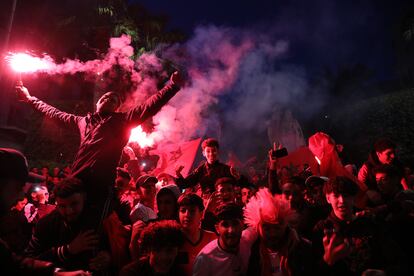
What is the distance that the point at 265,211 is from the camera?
318 centimetres

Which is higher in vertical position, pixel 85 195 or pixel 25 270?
pixel 85 195

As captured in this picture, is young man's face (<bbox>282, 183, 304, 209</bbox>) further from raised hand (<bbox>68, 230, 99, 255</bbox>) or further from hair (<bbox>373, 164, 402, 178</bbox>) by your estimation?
raised hand (<bbox>68, 230, 99, 255</bbox>)

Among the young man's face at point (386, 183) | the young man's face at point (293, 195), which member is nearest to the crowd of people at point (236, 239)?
the young man's face at point (386, 183)

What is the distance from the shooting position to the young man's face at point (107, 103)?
13.0 ft

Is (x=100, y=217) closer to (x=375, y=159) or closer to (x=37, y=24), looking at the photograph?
(x=375, y=159)

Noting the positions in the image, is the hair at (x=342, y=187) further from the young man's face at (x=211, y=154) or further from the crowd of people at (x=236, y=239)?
the young man's face at (x=211, y=154)

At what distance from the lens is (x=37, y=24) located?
47.5 ft

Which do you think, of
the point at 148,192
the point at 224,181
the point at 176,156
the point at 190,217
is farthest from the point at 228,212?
the point at 176,156

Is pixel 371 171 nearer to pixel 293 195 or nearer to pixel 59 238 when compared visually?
pixel 293 195

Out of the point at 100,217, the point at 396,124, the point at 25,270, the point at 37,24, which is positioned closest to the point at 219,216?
the point at 100,217

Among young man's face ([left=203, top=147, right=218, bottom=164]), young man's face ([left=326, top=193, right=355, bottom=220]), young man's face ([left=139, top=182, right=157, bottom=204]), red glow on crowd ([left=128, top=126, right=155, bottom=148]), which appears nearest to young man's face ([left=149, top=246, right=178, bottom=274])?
young man's face ([left=326, top=193, right=355, bottom=220])

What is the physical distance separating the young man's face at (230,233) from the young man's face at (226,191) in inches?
57.9

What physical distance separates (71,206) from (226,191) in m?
2.24

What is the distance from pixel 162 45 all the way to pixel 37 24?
657 centimetres
